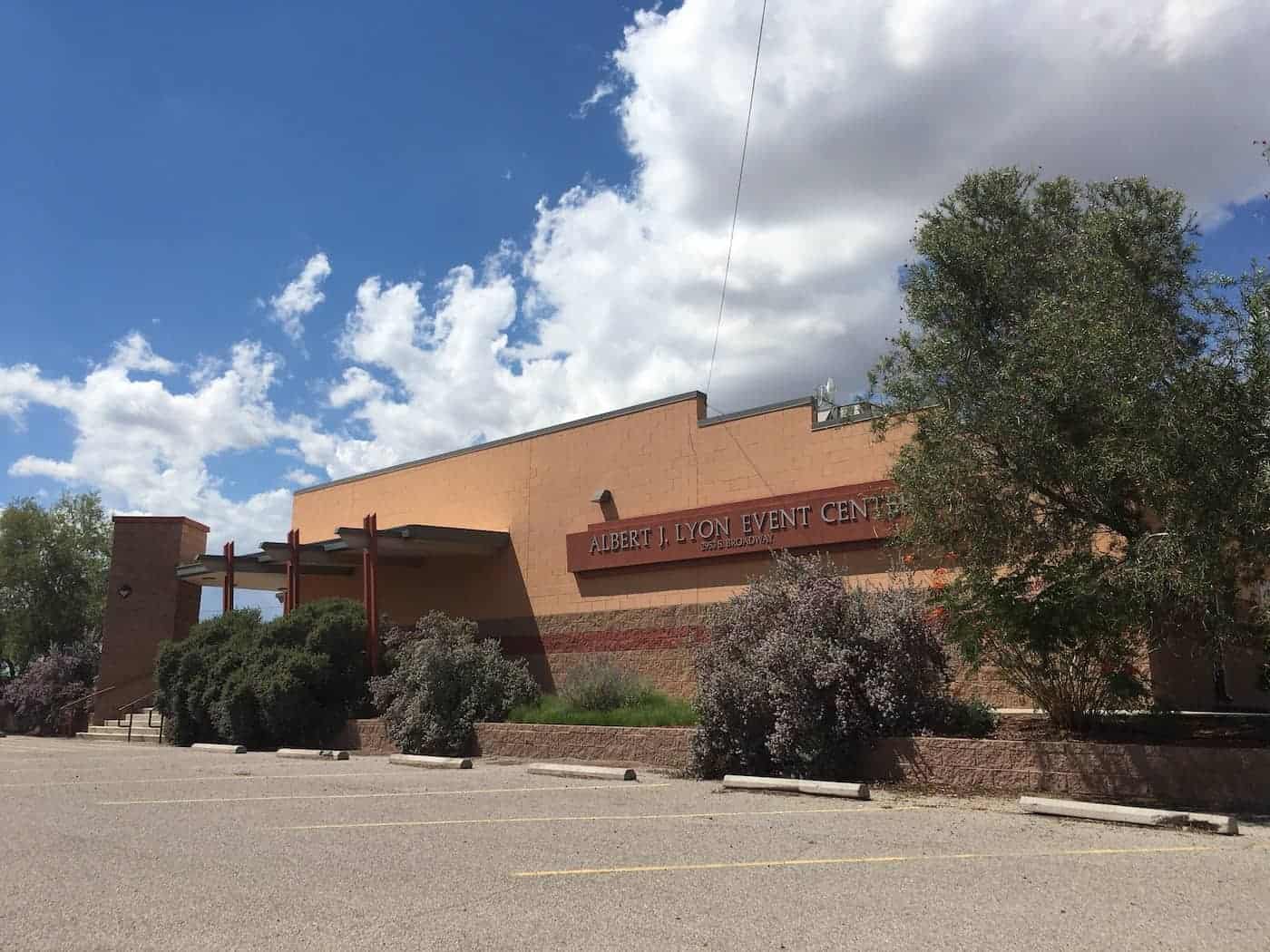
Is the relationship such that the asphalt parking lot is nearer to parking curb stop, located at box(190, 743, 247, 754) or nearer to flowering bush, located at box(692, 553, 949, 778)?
flowering bush, located at box(692, 553, 949, 778)

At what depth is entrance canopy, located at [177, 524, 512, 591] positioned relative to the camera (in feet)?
76.2

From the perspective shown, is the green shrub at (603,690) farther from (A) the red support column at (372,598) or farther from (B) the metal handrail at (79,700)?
(B) the metal handrail at (79,700)

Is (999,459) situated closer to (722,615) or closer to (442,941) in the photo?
(722,615)

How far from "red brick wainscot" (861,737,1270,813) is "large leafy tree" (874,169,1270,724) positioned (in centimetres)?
128

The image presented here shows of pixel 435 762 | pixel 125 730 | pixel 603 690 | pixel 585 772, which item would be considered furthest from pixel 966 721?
pixel 125 730

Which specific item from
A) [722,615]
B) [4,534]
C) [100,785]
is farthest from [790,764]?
[4,534]

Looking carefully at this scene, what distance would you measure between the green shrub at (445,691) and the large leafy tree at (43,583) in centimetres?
2776

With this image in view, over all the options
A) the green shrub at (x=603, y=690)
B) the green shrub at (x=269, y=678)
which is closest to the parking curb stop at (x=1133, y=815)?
the green shrub at (x=603, y=690)

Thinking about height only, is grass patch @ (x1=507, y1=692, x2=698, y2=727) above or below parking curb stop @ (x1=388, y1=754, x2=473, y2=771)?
above

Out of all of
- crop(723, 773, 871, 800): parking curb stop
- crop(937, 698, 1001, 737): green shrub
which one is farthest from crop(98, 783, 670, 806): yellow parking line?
crop(937, 698, 1001, 737): green shrub

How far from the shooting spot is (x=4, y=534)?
135 ft

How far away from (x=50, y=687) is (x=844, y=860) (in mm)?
30830

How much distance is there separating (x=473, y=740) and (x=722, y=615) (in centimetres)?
642

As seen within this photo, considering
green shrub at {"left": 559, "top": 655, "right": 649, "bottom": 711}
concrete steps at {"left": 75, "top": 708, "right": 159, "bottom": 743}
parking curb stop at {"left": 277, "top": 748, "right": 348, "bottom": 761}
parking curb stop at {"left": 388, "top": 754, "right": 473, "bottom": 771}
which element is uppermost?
green shrub at {"left": 559, "top": 655, "right": 649, "bottom": 711}
